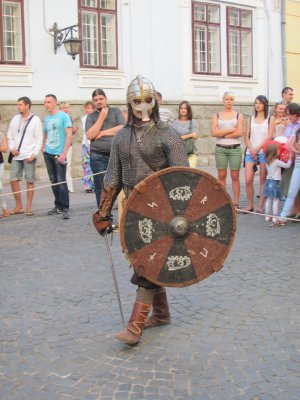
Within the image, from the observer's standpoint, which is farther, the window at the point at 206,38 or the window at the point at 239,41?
the window at the point at 239,41

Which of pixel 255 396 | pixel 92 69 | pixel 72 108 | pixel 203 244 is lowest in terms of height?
pixel 255 396

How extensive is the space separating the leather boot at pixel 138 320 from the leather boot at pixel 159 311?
340mm

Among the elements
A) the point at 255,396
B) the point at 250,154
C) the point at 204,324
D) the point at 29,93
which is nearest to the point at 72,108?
the point at 29,93

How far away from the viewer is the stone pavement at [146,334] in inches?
144

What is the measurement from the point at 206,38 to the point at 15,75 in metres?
6.58

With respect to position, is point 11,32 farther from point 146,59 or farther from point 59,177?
point 59,177

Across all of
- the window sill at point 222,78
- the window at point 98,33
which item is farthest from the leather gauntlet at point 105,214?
the window sill at point 222,78

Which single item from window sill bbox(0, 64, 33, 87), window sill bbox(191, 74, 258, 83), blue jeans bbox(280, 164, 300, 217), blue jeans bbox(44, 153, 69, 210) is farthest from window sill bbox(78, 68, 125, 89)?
blue jeans bbox(280, 164, 300, 217)

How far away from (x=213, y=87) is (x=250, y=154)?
31.4 ft

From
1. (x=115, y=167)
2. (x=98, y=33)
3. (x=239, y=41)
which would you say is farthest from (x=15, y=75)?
(x=115, y=167)

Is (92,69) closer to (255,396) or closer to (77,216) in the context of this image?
(77,216)

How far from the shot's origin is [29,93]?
15.0 metres

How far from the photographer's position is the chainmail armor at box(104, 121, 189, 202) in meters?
4.34

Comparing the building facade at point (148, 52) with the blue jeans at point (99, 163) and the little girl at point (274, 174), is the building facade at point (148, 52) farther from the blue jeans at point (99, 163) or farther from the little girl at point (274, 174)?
the little girl at point (274, 174)
